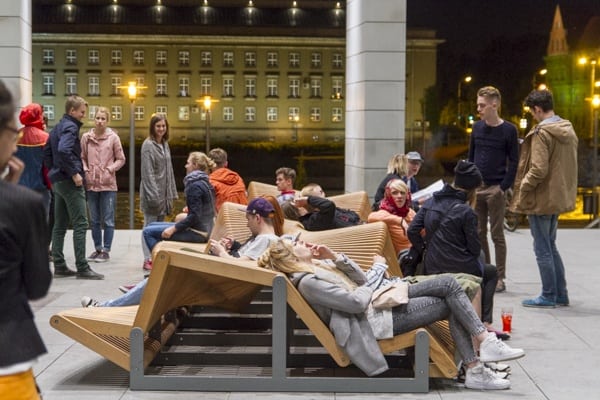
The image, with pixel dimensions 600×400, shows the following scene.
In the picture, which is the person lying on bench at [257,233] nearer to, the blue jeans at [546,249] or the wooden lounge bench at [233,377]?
the wooden lounge bench at [233,377]

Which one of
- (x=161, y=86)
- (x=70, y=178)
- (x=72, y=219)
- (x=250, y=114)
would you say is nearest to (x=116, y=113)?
(x=161, y=86)

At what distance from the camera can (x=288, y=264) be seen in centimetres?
627

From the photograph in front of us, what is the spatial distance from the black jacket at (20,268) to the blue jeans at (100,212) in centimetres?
922

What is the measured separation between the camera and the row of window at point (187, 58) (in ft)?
362

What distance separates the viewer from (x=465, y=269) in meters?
7.43

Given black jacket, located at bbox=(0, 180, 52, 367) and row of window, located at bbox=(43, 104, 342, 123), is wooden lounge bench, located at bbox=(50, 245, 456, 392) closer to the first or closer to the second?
black jacket, located at bbox=(0, 180, 52, 367)

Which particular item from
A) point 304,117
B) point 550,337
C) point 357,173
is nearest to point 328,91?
point 304,117

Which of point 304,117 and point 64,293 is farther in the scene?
point 304,117

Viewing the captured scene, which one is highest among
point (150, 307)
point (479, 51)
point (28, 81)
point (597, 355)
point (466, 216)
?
point (479, 51)

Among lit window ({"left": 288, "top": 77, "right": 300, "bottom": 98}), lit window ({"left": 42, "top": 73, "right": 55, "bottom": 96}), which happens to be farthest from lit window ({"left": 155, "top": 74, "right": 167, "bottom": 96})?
lit window ({"left": 288, "top": 77, "right": 300, "bottom": 98})

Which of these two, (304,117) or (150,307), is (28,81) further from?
(304,117)

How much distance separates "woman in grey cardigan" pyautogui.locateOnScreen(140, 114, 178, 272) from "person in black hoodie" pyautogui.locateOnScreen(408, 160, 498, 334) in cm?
479

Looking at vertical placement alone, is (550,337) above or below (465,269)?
below

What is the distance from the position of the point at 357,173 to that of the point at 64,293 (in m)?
6.16
